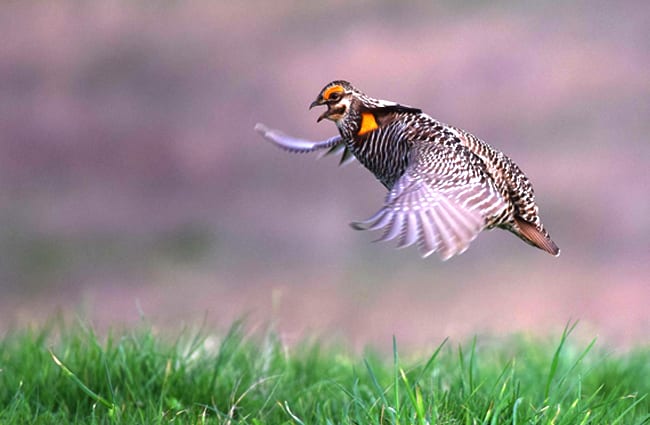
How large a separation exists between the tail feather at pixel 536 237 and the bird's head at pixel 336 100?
2.03 ft

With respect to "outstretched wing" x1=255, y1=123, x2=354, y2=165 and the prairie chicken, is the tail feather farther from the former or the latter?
"outstretched wing" x1=255, y1=123, x2=354, y2=165

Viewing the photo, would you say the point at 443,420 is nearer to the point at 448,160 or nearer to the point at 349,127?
the point at 448,160

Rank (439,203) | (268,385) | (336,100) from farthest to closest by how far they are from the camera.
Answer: (268,385) < (336,100) < (439,203)

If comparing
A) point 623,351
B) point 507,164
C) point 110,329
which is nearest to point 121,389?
point 110,329

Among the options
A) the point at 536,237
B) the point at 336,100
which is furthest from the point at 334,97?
the point at 536,237

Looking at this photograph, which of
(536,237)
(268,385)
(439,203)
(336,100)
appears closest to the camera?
(439,203)

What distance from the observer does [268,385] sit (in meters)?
3.36

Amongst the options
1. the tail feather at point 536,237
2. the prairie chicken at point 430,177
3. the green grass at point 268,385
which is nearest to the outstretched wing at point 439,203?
the prairie chicken at point 430,177

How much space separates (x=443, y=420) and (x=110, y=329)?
1.38 meters

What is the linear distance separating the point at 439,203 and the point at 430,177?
0.10 m

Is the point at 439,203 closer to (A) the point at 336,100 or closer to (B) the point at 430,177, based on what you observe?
(B) the point at 430,177

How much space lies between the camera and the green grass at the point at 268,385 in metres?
2.59

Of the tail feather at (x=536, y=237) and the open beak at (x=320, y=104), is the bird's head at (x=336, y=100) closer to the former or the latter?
the open beak at (x=320, y=104)

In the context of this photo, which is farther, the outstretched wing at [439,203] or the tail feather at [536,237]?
the tail feather at [536,237]
